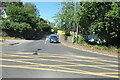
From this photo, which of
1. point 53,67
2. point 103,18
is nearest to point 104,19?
point 103,18

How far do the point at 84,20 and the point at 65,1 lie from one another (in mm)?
12728

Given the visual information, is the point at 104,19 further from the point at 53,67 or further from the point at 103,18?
the point at 53,67

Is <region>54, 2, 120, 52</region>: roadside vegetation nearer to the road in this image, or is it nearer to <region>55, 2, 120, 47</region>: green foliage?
<region>55, 2, 120, 47</region>: green foliage

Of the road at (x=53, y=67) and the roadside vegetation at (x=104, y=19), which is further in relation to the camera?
the roadside vegetation at (x=104, y=19)

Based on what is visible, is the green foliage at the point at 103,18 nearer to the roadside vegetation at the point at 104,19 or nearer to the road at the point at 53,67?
the roadside vegetation at the point at 104,19

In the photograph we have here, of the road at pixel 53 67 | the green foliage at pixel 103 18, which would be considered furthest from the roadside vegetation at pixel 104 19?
the road at pixel 53 67

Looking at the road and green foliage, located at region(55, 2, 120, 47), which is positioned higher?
green foliage, located at region(55, 2, 120, 47)

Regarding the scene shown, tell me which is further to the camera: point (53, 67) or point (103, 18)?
point (103, 18)

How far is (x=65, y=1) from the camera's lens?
1213 inches

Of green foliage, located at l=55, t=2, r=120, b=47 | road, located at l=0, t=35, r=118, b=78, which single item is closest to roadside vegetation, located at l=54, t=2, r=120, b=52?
green foliage, located at l=55, t=2, r=120, b=47

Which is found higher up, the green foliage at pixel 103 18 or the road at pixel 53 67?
the green foliage at pixel 103 18

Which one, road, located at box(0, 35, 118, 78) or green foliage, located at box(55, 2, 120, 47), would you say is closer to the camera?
road, located at box(0, 35, 118, 78)

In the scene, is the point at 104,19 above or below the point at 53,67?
above

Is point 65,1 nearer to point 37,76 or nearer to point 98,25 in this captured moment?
point 98,25
